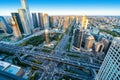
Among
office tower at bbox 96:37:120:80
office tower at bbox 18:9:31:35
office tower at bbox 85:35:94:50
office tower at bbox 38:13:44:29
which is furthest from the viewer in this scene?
office tower at bbox 38:13:44:29

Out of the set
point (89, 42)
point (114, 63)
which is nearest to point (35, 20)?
point (89, 42)

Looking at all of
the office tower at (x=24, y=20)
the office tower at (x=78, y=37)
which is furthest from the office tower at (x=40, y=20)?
the office tower at (x=78, y=37)

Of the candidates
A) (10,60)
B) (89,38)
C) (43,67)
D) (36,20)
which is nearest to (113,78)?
(43,67)

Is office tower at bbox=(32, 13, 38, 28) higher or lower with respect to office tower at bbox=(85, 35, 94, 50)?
higher

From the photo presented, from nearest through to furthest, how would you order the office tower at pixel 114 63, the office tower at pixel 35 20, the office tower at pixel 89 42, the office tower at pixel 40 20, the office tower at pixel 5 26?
the office tower at pixel 114 63, the office tower at pixel 89 42, the office tower at pixel 5 26, the office tower at pixel 40 20, the office tower at pixel 35 20

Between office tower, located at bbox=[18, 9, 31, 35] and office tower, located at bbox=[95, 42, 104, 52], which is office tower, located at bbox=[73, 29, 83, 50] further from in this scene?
office tower, located at bbox=[18, 9, 31, 35]

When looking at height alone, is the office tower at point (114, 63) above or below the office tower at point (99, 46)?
above

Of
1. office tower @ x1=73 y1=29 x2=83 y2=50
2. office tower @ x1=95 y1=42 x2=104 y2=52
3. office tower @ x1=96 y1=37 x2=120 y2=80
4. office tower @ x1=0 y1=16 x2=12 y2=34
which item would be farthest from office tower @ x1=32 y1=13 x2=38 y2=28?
office tower @ x1=96 y1=37 x2=120 y2=80

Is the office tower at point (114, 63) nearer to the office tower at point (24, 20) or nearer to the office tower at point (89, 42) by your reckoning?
the office tower at point (89, 42)

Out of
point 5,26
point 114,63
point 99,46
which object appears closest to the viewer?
point 114,63

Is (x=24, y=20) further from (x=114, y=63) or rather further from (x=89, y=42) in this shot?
(x=114, y=63)

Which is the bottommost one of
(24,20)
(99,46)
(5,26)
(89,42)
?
(99,46)
